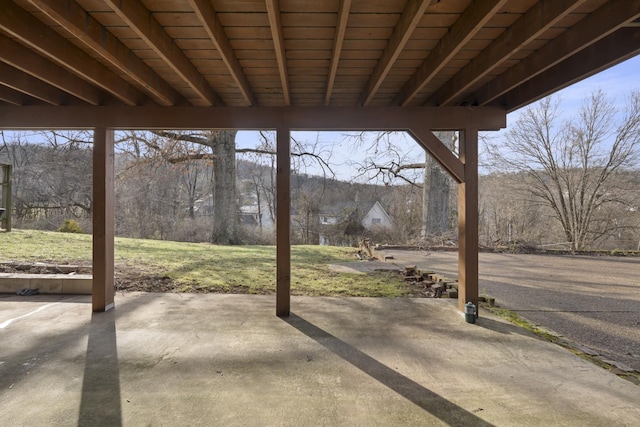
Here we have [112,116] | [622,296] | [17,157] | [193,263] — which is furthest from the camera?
[17,157]

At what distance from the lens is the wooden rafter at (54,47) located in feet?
7.45

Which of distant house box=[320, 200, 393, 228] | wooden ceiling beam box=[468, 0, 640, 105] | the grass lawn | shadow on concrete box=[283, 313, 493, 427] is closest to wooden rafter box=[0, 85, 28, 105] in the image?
the grass lawn

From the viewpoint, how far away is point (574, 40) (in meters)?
2.52

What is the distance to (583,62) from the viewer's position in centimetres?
289

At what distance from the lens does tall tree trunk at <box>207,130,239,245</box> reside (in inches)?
463

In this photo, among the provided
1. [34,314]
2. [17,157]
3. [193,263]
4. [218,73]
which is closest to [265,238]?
[193,263]

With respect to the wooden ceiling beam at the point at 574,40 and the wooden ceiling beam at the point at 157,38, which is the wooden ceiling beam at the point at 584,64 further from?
the wooden ceiling beam at the point at 157,38

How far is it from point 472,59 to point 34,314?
A: 19.0 feet

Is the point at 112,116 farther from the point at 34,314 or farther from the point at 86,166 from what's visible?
the point at 86,166

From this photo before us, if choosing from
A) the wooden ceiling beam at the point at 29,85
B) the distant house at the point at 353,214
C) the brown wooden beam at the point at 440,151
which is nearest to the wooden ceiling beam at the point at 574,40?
the brown wooden beam at the point at 440,151

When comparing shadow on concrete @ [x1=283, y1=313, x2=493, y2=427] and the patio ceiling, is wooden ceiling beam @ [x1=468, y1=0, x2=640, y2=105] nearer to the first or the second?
the patio ceiling

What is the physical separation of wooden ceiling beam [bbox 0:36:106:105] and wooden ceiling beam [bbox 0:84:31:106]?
0.81 m

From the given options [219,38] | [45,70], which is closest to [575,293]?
[219,38]

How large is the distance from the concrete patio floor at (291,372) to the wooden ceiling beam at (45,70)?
255 centimetres
